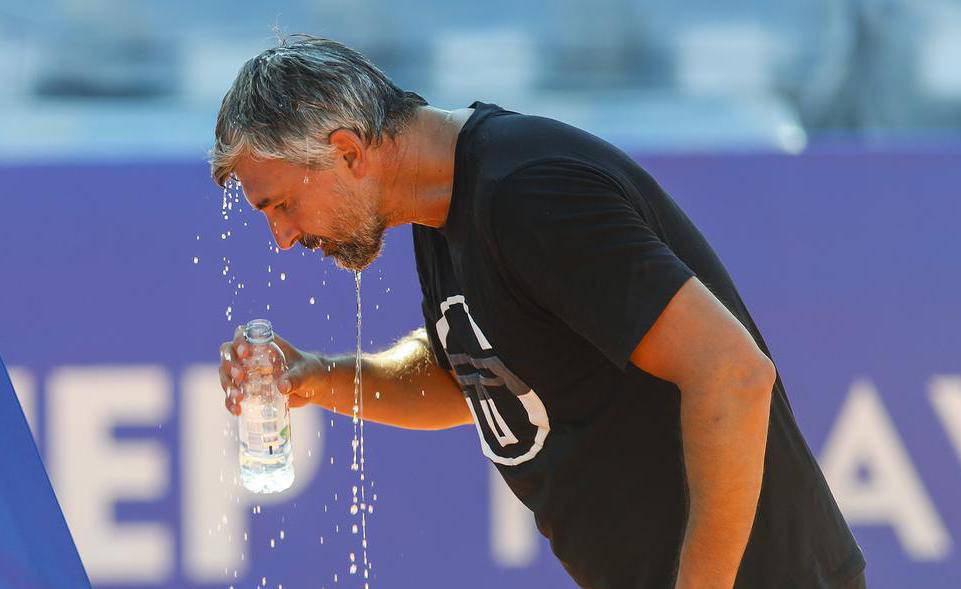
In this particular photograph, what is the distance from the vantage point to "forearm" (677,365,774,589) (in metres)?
1.44

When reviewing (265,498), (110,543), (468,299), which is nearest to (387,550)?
(265,498)

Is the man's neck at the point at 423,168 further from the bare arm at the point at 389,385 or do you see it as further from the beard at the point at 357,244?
the bare arm at the point at 389,385

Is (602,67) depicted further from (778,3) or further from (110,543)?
(110,543)

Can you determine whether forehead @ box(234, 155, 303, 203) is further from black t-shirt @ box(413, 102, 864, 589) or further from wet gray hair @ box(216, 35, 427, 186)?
black t-shirt @ box(413, 102, 864, 589)

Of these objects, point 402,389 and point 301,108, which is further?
point 402,389

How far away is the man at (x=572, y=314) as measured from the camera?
144 cm

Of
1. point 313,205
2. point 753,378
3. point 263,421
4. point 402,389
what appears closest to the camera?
point 753,378

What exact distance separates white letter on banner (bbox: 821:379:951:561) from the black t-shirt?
142 cm

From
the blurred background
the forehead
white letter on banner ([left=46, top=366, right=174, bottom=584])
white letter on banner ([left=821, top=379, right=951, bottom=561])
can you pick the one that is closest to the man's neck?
the forehead

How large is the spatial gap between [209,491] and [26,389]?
0.48 meters

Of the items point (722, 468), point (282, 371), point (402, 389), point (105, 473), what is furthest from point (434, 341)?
point (105, 473)

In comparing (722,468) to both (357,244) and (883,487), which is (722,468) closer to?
(357,244)

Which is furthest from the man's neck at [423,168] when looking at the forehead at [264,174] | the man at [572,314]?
the forehead at [264,174]

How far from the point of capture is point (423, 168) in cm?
167
